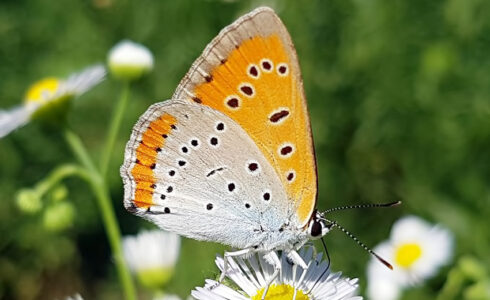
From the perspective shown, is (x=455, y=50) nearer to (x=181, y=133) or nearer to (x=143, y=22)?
(x=143, y=22)

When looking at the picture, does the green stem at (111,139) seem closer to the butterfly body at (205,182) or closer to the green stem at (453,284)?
the butterfly body at (205,182)

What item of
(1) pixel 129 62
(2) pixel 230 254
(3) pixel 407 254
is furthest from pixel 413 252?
(2) pixel 230 254

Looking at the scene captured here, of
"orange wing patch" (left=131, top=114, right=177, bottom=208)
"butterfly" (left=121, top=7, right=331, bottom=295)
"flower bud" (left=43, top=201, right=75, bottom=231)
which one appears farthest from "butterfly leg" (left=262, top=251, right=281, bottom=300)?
"flower bud" (left=43, top=201, right=75, bottom=231)

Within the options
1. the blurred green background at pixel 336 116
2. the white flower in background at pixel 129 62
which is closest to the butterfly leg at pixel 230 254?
the white flower in background at pixel 129 62

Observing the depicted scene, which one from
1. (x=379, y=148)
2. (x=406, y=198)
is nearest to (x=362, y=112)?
(x=379, y=148)

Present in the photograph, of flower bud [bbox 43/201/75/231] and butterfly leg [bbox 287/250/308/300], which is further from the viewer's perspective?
flower bud [bbox 43/201/75/231]

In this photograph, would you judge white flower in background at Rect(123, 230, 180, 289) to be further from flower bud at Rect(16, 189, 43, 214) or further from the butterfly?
the butterfly
